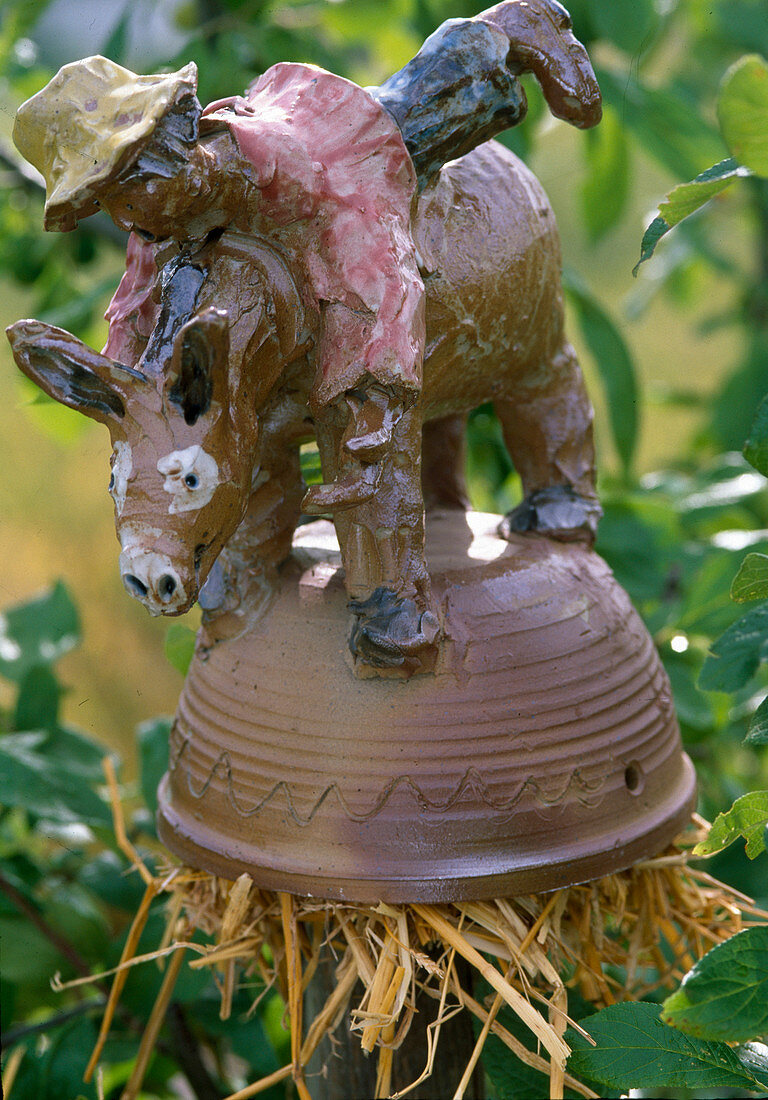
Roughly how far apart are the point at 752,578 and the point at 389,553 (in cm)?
24

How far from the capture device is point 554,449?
93 centimetres

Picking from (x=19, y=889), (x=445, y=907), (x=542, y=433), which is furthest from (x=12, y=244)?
(x=445, y=907)

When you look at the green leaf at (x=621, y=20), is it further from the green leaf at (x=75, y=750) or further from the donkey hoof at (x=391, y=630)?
the green leaf at (x=75, y=750)

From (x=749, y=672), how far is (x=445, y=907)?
0.29 m

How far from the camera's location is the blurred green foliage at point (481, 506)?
27.1 inches

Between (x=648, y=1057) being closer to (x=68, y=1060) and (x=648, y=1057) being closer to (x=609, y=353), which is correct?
(x=68, y=1060)

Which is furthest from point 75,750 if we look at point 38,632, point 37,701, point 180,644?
point 180,644

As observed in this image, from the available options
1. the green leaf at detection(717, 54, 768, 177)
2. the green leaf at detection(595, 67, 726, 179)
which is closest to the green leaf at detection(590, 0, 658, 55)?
the green leaf at detection(595, 67, 726, 179)

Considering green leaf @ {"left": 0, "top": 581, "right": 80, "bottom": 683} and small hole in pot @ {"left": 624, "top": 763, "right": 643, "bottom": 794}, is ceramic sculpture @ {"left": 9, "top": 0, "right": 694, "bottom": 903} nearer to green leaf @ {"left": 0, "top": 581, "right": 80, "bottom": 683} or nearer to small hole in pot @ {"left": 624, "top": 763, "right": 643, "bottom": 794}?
small hole in pot @ {"left": 624, "top": 763, "right": 643, "bottom": 794}

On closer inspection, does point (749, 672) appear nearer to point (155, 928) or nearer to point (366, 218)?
point (366, 218)

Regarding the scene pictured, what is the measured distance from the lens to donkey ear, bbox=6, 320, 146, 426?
65cm

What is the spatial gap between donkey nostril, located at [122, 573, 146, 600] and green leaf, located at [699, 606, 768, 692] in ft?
1.40

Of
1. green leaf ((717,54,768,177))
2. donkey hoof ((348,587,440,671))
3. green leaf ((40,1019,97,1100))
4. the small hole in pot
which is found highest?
green leaf ((717,54,768,177))

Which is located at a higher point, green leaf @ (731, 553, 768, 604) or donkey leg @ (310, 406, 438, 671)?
donkey leg @ (310, 406, 438, 671)
